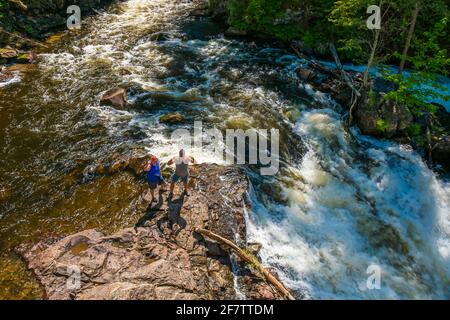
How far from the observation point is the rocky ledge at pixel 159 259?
8.72 m

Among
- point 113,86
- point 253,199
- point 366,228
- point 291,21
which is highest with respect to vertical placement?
point 291,21

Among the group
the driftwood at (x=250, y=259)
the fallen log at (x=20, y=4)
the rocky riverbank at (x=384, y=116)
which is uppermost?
the fallen log at (x=20, y=4)

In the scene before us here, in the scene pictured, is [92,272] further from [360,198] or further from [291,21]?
[291,21]

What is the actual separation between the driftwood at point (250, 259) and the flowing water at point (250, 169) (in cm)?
68

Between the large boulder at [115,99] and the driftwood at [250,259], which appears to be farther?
the large boulder at [115,99]

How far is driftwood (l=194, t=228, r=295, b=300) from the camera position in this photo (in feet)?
31.9

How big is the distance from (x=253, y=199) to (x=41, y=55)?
17.2 m

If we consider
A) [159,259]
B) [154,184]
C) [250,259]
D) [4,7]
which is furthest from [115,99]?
[4,7]

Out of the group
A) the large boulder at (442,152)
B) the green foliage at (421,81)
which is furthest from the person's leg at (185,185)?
the large boulder at (442,152)

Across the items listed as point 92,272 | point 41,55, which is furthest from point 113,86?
point 92,272

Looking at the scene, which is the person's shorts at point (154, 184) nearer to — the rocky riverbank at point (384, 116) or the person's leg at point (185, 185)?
the person's leg at point (185, 185)

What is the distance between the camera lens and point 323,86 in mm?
19469

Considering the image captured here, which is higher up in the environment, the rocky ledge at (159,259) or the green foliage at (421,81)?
the green foliage at (421,81)

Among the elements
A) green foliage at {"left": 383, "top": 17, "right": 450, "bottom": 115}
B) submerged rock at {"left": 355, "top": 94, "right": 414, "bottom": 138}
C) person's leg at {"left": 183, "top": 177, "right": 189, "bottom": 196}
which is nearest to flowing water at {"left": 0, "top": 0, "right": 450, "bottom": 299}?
submerged rock at {"left": 355, "top": 94, "right": 414, "bottom": 138}
